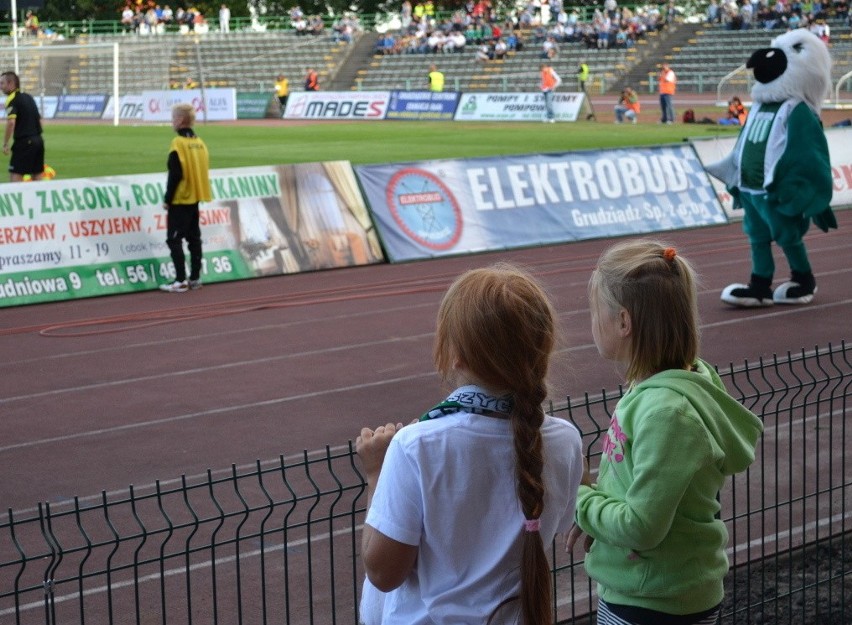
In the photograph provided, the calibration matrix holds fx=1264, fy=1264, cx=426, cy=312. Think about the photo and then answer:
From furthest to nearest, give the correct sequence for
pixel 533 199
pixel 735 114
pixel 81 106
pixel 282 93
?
pixel 81 106 → pixel 282 93 → pixel 735 114 → pixel 533 199

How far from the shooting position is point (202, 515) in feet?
21.7

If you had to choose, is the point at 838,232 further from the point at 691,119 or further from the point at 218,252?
the point at 691,119

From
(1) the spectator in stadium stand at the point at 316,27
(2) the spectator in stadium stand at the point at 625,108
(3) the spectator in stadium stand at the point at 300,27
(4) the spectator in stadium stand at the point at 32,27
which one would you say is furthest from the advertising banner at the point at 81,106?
(2) the spectator in stadium stand at the point at 625,108

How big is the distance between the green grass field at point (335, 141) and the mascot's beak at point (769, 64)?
45.7 feet

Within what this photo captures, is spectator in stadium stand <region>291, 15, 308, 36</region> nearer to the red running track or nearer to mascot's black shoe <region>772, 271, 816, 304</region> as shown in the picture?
the red running track

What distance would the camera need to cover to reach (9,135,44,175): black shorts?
19438 mm

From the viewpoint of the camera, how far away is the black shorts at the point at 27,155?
19.4 metres

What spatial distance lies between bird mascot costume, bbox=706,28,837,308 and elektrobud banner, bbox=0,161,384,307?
5240 millimetres

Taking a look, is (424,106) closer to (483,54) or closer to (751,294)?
(483,54)

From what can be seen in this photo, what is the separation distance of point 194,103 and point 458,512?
45.4 metres

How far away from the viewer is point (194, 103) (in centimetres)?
4659

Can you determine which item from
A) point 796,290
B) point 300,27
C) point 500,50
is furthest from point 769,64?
point 300,27

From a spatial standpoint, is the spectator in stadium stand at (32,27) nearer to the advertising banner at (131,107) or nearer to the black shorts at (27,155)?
the advertising banner at (131,107)

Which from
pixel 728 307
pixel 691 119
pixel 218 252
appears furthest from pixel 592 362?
pixel 691 119
